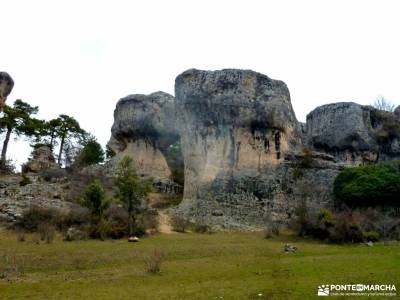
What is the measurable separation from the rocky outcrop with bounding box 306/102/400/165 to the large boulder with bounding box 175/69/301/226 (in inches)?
416

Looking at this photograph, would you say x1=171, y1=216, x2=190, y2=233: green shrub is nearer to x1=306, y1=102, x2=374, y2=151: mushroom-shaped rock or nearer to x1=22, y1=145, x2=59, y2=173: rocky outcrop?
x1=22, y1=145, x2=59, y2=173: rocky outcrop

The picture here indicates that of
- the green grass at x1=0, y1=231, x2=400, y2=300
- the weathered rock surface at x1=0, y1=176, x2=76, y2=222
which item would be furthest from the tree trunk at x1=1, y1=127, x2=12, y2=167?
the green grass at x1=0, y1=231, x2=400, y2=300

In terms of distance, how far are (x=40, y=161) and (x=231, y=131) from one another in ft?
56.3

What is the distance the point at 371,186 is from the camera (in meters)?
29.7

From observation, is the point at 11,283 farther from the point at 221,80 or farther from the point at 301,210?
the point at 221,80

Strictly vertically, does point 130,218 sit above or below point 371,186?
below

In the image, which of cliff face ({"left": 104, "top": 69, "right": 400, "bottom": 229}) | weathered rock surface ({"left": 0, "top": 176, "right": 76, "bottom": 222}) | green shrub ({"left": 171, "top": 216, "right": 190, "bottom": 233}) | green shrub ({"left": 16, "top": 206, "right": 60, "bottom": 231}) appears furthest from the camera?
cliff face ({"left": 104, "top": 69, "right": 400, "bottom": 229})

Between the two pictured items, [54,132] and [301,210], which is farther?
[54,132]

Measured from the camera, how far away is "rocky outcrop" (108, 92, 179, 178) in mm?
42938

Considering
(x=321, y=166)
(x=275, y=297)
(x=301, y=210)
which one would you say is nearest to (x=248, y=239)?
(x=301, y=210)

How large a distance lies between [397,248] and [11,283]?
15.4 meters

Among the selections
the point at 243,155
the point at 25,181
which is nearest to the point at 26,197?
the point at 25,181

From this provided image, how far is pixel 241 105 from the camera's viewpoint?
112 ft

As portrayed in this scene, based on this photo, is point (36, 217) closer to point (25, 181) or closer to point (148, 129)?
point (25, 181)
